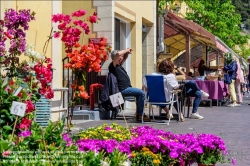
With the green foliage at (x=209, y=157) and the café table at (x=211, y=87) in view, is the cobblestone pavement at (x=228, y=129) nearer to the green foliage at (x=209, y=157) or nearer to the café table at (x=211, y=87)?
the green foliage at (x=209, y=157)

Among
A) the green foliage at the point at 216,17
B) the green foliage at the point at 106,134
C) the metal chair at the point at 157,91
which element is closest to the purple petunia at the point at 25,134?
the green foliage at the point at 106,134

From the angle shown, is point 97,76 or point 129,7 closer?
point 97,76

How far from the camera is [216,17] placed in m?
37.1

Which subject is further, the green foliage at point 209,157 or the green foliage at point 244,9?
the green foliage at point 244,9

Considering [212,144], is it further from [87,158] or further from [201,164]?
[87,158]

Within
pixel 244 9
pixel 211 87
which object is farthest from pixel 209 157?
pixel 244 9

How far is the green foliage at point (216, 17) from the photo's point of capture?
35.7 metres

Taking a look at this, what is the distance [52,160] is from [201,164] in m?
1.88

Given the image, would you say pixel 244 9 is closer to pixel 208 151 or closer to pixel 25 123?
pixel 208 151

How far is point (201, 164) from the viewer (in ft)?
15.5

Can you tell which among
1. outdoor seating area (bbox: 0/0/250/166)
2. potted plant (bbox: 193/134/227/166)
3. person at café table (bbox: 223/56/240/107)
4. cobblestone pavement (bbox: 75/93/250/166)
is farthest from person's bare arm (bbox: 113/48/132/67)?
person at café table (bbox: 223/56/240/107)

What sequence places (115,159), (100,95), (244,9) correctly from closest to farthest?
(115,159) → (100,95) → (244,9)

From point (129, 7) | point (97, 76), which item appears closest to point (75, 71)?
point (97, 76)

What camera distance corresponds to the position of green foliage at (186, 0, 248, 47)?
3572 cm
